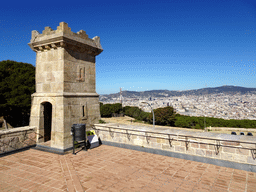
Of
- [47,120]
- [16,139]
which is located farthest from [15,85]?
[16,139]

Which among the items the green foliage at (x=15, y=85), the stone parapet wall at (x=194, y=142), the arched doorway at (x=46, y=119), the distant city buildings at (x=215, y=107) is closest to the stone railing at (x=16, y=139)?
the arched doorway at (x=46, y=119)

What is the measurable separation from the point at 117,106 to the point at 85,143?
37057 mm

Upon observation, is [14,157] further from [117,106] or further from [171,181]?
[117,106]

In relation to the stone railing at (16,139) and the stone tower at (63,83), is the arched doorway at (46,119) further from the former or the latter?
the stone railing at (16,139)

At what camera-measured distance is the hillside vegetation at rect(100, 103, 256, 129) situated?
3103 cm

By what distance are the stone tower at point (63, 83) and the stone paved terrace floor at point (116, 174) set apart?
1.64 metres

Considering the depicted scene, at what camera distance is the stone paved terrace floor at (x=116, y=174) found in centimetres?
450

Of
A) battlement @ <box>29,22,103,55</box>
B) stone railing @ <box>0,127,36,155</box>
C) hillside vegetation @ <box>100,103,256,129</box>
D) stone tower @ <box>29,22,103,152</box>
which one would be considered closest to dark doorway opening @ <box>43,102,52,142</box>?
stone tower @ <box>29,22,103,152</box>

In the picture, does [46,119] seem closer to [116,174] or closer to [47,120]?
[47,120]

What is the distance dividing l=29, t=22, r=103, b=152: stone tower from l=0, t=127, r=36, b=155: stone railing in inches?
14.5

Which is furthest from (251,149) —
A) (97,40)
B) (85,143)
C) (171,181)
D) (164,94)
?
(164,94)

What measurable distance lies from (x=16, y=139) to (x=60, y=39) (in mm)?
4954

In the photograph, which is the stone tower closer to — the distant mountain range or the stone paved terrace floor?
the stone paved terrace floor

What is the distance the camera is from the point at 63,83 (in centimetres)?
780
